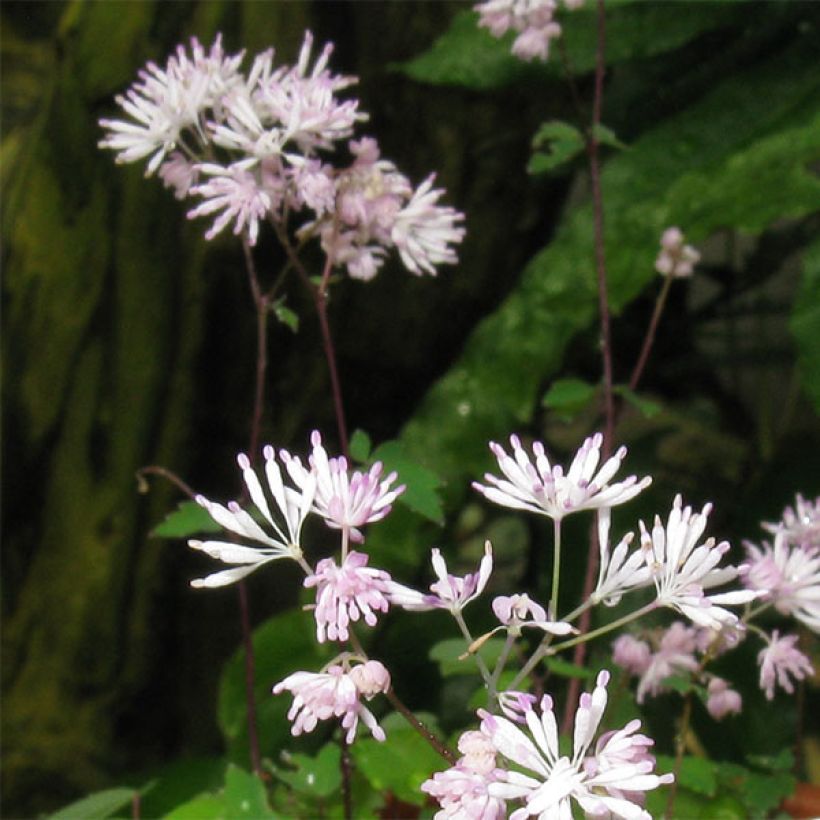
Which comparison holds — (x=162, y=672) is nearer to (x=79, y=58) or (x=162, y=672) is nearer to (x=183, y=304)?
(x=183, y=304)

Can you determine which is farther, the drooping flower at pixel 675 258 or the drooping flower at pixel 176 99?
the drooping flower at pixel 675 258

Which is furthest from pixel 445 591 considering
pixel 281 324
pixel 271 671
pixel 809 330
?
pixel 281 324

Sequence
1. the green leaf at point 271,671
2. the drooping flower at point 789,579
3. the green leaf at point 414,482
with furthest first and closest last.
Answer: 1. the green leaf at point 271,671
2. the green leaf at point 414,482
3. the drooping flower at point 789,579

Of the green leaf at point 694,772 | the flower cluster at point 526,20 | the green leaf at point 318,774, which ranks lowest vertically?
the green leaf at point 694,772

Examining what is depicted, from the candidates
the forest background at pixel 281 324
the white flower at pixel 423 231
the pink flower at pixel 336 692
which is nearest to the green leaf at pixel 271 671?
the forest background at pixel 281 324

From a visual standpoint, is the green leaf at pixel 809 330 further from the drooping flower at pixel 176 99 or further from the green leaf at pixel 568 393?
the drooping flower at pixel 176 99

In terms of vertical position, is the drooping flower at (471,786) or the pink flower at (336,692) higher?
the pink flower at (336,692)

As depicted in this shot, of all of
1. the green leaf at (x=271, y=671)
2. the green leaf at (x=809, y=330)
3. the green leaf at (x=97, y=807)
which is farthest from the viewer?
the green leaf at (x=271, y=671)

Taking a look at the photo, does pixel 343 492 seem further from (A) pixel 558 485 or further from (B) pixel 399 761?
(B) pixel 399 761

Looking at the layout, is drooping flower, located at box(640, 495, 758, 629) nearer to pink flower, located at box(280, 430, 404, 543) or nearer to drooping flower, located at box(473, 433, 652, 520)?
drooping flower, located at box(473, 433, 652, 520)
